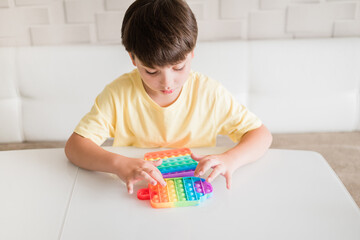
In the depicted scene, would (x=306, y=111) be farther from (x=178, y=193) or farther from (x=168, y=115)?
(x=178, y=193)

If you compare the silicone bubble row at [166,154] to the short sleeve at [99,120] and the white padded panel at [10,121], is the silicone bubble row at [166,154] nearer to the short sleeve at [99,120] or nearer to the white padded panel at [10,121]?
the short sleeve at [99,120]

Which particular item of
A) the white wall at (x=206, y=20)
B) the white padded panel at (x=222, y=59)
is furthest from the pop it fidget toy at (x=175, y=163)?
the white wall at (x=206, y=20)

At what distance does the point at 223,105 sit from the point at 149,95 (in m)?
0.20

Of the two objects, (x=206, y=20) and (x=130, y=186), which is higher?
(x=206, y=20)

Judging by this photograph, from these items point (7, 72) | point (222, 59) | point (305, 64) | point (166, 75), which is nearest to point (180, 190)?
point (166, 75)

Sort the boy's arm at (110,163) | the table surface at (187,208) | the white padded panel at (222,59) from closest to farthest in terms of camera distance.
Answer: the table surface at (187,208)
the boy's arm at (110,163)
the white padded panel at (222,59)

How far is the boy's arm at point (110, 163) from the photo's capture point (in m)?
0.70

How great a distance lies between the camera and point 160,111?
948 millimetres

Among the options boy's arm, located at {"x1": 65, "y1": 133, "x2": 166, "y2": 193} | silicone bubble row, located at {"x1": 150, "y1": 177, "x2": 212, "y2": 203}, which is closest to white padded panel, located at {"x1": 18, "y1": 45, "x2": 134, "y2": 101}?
boy's arm, located at {"x1": 65, "y1": 133, "x2": 166, "y2": 193}

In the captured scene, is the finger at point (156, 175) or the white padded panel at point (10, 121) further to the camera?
the white padded panel at point (10, 121)

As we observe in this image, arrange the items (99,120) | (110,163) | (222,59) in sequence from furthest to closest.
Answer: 1. (222,59)
2. (99,120)
3. (110,163)

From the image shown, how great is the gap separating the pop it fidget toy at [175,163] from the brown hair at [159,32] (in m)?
0.20

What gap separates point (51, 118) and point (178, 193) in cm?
91

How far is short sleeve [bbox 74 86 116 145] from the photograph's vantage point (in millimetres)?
887
